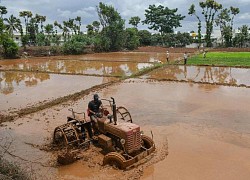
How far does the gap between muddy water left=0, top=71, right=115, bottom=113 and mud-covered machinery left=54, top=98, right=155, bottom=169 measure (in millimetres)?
7330

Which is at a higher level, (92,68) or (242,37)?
(242,37)

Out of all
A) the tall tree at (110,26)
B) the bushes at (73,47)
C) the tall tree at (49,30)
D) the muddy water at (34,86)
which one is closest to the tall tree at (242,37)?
the tall tree at (110,26)

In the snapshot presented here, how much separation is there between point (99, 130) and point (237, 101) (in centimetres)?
993

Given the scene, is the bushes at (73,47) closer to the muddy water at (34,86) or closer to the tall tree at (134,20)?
the muddy water at (34,86)

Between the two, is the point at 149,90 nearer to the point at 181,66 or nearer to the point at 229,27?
the point at 181,66

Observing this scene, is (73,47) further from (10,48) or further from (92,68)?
(92,68)

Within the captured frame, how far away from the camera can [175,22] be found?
78438 mm

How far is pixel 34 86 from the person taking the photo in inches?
894

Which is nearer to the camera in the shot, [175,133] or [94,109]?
[94,109]

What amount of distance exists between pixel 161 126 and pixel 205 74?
15.0 meters

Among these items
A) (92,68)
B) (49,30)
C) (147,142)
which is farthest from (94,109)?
(49,30)

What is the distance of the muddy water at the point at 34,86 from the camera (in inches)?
703

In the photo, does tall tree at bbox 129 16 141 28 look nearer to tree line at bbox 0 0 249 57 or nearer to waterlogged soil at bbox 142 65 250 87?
tree line at bbox 0 0 249 57

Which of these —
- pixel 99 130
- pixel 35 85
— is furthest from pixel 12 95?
pixel 99 130
